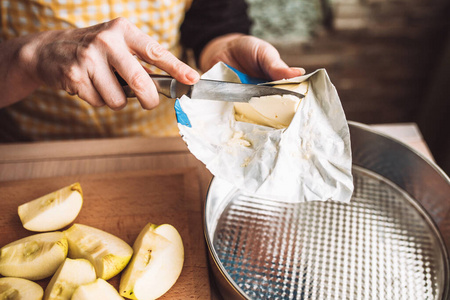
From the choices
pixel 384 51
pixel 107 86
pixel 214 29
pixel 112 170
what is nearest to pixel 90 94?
pixel 107 86

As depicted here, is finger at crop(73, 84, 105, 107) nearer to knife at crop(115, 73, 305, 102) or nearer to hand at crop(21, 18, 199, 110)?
hand at crop(21, 18, 199, 110)

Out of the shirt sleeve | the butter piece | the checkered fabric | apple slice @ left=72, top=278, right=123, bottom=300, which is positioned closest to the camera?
apple slice @ left=72, top=278, right=123, bottom=300

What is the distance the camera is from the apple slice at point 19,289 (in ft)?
1.56

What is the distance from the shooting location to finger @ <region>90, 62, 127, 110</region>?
586 mm

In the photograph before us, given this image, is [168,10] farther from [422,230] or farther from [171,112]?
[422,230]

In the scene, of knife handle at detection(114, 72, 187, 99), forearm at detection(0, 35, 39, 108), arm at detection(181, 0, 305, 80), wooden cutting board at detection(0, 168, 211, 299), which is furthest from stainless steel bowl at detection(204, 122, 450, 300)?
forearm at detection(0, 35, 39, 108)

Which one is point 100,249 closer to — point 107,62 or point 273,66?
point 107,62

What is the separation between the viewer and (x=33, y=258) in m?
0.52

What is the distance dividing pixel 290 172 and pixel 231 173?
0.09 meters

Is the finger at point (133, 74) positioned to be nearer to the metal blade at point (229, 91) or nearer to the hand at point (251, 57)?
the metal blade at point (229, 91)

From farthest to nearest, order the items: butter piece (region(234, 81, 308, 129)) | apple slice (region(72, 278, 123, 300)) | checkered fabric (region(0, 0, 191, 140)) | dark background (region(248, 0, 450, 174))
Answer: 1. dark background (region(248, 0, 450, 174))
2. checkered fabric (region(0, 0, 191, 140))
3. butter piece (region(234, 81, 308, 129))
4. apple slice (region(72, 278, 123, 300))

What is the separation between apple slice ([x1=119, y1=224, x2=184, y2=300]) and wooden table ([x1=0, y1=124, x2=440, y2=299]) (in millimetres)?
39

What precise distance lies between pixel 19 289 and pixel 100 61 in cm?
34

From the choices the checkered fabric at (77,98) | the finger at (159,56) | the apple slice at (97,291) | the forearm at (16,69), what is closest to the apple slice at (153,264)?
the apple slice at (97,291)
